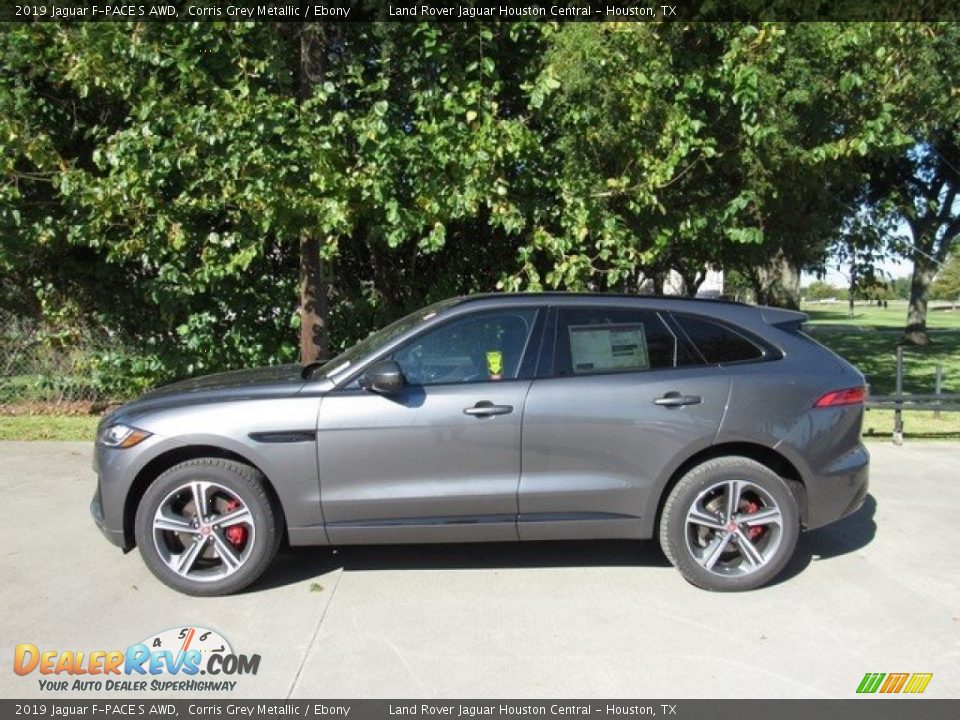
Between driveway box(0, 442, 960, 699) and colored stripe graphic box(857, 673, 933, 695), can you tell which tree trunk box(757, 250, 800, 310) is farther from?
colored stripe graphic box(857, 673, 933, 695)

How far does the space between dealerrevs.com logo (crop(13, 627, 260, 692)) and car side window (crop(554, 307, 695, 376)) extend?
2205 millimetres

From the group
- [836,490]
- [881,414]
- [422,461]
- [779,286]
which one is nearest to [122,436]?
[422,461]

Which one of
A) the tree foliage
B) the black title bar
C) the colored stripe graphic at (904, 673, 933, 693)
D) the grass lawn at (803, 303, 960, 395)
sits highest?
the black title bar

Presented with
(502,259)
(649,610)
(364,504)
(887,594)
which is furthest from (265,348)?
(887,594)

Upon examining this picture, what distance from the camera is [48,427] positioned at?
852 cm

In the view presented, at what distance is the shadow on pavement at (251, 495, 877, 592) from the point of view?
4.68 m

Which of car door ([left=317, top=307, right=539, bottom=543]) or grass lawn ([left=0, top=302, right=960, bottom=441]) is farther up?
car door ([left=317, top=307, right=539, bottom=543])

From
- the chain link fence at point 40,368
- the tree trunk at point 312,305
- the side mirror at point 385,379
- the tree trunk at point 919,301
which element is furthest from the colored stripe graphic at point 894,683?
the tree trunk at point 919,301

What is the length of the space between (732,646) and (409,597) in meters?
1.68

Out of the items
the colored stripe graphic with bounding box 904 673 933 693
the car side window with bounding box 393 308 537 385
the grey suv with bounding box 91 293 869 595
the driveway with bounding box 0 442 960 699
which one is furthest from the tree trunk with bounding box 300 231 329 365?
the colored stripe graphic with bounding box 904 673 933 693

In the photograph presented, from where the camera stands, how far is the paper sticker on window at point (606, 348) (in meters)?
4.38

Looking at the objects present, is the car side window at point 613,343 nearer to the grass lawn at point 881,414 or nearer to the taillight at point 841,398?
the taillight at point 841,398

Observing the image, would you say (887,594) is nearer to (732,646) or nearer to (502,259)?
(732,646)

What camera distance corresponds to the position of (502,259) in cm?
873
